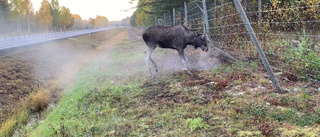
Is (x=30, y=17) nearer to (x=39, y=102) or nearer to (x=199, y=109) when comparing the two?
(x=39, y=102)

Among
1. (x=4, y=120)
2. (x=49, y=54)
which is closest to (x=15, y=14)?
(x=49, y=54)

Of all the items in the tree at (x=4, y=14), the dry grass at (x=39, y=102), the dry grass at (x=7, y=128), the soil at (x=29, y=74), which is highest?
the tree at (x=4, y=14)

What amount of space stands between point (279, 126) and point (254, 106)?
86cm

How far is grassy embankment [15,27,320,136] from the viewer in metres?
4.33

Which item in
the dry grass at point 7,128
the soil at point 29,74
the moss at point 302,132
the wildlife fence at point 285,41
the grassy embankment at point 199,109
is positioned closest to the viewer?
the moss at point 302,132

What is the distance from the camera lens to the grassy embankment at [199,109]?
4328 mm

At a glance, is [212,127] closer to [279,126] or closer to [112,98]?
[279,126]

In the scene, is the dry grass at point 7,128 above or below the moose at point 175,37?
below

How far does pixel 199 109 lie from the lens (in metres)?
5.36

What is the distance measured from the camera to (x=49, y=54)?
22.5 meters

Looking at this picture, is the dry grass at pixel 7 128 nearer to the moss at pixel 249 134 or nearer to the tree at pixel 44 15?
the moss at pixel 249 134

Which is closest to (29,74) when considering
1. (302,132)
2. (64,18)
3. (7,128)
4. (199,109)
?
(7,128)

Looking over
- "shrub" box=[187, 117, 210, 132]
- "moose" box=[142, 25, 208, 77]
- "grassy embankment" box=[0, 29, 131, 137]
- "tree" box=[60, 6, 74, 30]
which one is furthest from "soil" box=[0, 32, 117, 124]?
"tree" box=[60, 6, 74, 30]

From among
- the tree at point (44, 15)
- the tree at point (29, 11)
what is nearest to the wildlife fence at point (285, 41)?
the tree at point (44, 15)
